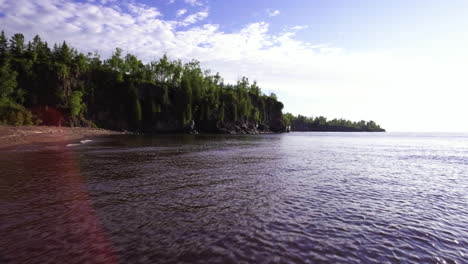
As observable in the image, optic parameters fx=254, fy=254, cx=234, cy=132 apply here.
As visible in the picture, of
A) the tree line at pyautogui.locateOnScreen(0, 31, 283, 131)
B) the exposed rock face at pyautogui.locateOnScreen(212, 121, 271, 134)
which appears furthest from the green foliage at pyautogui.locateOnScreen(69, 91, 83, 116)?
the exposed rock face at pyautogui.locateOnScreen(212, 121, 271, 134)

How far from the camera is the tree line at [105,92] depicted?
78062 mm

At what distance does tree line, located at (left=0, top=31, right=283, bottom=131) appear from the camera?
256ft

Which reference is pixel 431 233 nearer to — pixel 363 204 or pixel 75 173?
pixel 363 204

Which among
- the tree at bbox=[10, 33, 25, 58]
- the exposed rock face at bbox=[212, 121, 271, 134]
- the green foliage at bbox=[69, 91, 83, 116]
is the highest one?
the tree at bbox=[10, 33, 25, 58]

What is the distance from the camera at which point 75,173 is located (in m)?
17.8

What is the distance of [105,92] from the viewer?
10838 centimetres

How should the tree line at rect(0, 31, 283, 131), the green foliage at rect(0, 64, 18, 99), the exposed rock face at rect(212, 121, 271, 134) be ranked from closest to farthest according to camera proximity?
the green foliage at rect(0, 64, 18, 99) < the tree line at rect(0, 31, 283, 131) < the exposed rock face at rect(212, 121, 271, 134)

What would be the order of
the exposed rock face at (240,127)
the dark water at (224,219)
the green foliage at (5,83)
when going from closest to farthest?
the dark water at (224,219) → the green foliage at (5,83) → the exposed rock face at (240,127)

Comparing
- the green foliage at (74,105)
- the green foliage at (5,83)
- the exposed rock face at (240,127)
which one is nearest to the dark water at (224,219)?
the green foliage at (5,83)

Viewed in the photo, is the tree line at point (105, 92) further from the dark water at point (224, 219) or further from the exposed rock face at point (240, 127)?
the dark water at point (224, 219)

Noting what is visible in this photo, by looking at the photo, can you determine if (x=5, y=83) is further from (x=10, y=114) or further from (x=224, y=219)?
(x=224, y=219)

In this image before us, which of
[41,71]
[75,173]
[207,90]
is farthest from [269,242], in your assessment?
[207,90]

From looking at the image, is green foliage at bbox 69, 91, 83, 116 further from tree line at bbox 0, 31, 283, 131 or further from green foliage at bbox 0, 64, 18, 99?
green foliage at bbox 0, 64, 18, 99

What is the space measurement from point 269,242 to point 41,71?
10300 cm
